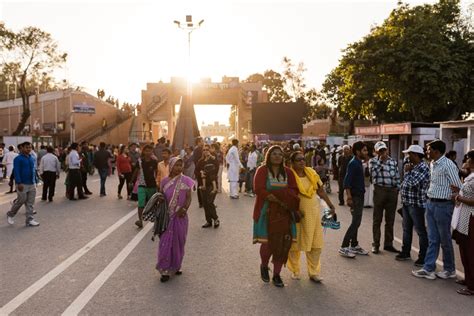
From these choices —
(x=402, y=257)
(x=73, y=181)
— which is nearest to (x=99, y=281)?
(x=402, y=257)

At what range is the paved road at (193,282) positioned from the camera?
4.96 metres

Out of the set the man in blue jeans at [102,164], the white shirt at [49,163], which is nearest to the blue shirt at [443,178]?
the white shirt at [49,163]

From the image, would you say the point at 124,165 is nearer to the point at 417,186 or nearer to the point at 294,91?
the point at 417,186

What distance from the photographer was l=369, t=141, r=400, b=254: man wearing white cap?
745 cm

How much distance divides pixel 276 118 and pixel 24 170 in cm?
3202

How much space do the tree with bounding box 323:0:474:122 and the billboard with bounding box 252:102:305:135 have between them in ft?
31.7

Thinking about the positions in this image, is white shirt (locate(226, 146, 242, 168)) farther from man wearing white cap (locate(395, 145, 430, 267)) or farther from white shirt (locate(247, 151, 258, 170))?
man wearing white cap (locate(395, 145, 430, 267))

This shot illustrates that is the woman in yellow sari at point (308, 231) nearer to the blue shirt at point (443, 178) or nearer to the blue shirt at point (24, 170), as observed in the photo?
the blue shirt at point (443, 178)

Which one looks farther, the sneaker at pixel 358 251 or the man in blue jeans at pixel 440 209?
the sneaker at pixel 358 251

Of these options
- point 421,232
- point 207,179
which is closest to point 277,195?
point 421,232

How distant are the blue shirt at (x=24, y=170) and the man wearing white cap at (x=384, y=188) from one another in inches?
280

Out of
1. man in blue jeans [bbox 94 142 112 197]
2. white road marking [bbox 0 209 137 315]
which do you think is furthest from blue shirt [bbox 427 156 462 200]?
man in blue jeans [bbox 94 142 112 197]

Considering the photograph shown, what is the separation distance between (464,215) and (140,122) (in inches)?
2125

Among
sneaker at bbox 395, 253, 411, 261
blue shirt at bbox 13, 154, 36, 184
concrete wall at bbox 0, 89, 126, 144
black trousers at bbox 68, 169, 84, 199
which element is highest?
concrete wall at bbox 0, 89, 126, 144
